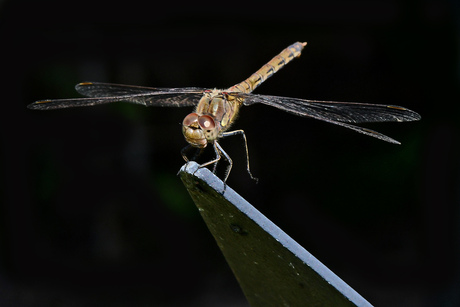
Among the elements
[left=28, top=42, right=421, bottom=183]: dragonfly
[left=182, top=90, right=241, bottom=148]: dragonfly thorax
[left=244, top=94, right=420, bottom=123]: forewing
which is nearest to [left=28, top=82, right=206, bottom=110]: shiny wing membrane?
[left=28, top=42, right=421, bottom=183]: dragonfly

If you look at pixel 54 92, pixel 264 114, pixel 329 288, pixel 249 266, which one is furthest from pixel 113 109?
pixel 329 288

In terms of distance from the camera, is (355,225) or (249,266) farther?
(355,225)

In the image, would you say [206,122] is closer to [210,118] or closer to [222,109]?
[210,118]

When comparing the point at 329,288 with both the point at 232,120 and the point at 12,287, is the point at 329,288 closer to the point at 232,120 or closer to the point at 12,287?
the point at 232,120

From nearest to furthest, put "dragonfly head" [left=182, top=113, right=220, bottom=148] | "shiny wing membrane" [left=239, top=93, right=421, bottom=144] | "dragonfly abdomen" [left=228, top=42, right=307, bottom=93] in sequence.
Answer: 1. "dragonfly head" [left=182, top=113, right=220, bottom=148]
2. "shiny wing membrane" [left=239, top=93, right=421, bottom=144]
3. "dragonfly abdomen" [left=228, top=42, right=307, bottom=93]

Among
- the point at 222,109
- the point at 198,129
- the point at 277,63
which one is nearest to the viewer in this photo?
the point at 198,129

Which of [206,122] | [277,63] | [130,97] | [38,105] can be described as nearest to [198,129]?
[206,122]

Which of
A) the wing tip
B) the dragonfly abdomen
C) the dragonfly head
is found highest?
the dragonfly abdomen

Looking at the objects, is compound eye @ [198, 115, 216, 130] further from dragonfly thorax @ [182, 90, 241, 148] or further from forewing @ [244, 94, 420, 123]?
forewing @ [244, 94, 420, 123]
